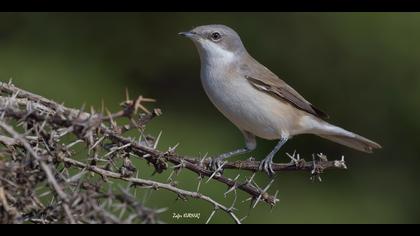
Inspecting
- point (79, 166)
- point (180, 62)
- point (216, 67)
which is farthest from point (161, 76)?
point (79, 166)

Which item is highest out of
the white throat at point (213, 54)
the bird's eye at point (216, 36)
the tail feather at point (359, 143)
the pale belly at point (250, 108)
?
the bird's eye at point (216, 36)

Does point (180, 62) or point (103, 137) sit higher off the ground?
point (103, 137)

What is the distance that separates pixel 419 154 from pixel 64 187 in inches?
186

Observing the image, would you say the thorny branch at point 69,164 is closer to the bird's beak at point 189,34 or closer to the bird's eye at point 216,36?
the bird's beak at point 189,34

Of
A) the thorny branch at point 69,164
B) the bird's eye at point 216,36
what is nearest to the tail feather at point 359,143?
the bird's eye at point 216,36

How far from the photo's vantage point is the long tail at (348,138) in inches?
171

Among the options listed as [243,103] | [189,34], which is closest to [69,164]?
[243,103]

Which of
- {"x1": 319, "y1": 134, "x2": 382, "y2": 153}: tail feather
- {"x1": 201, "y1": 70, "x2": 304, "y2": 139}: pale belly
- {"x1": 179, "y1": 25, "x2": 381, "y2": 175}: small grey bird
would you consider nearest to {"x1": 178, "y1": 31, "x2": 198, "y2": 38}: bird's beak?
{"x1": 179, "y1": 25, "x2": 381, "y2": 175}: small grey bird

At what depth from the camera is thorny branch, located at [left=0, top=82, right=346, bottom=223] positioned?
2.12 m

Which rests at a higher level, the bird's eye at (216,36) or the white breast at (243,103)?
the bird's eye at (216,36)

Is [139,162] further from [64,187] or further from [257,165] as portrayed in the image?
[64,187]

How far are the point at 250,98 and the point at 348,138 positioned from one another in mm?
683

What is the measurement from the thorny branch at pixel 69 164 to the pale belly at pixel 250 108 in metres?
1.28

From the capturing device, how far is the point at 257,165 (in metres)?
3.23
